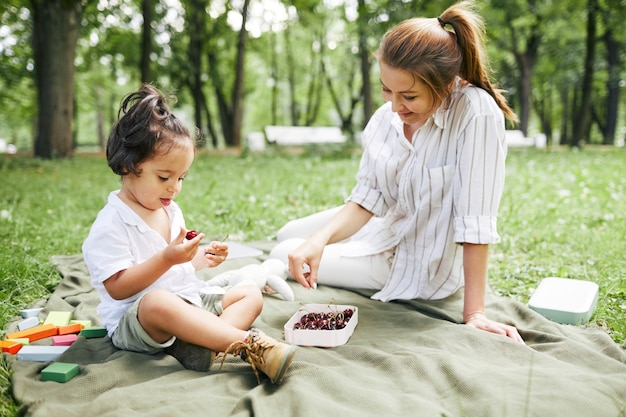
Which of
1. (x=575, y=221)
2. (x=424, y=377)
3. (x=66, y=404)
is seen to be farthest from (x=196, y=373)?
(x=575, y=221)

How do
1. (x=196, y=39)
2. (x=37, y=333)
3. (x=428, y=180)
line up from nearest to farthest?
1. (x=37, y=333)
2. (x=428, y=180)
3. (x=196, y=39)

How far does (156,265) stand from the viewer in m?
2.02

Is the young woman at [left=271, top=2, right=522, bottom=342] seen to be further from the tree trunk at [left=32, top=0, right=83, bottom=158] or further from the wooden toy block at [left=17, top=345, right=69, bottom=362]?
the tree trunk at [left=32, top=0, right=83, bottom=158]

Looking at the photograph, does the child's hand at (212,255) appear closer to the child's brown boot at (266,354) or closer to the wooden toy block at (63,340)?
the child's brown boot at (266,354)

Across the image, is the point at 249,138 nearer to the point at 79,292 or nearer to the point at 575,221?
the point at 575,221

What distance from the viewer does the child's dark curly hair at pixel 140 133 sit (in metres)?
2.11

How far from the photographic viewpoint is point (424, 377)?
6.37 feet

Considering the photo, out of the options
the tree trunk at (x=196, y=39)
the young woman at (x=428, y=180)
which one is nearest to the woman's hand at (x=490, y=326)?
the young woman at (x=428, y=180)

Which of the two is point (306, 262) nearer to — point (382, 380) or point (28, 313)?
point (382, 380)

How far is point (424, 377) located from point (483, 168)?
3.35ft

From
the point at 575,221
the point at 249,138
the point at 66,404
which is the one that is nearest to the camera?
the point at 66,404

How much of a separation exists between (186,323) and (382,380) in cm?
73

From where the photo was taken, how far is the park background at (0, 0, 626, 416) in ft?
12.3

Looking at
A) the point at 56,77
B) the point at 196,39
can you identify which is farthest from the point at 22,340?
the point at 196,39
